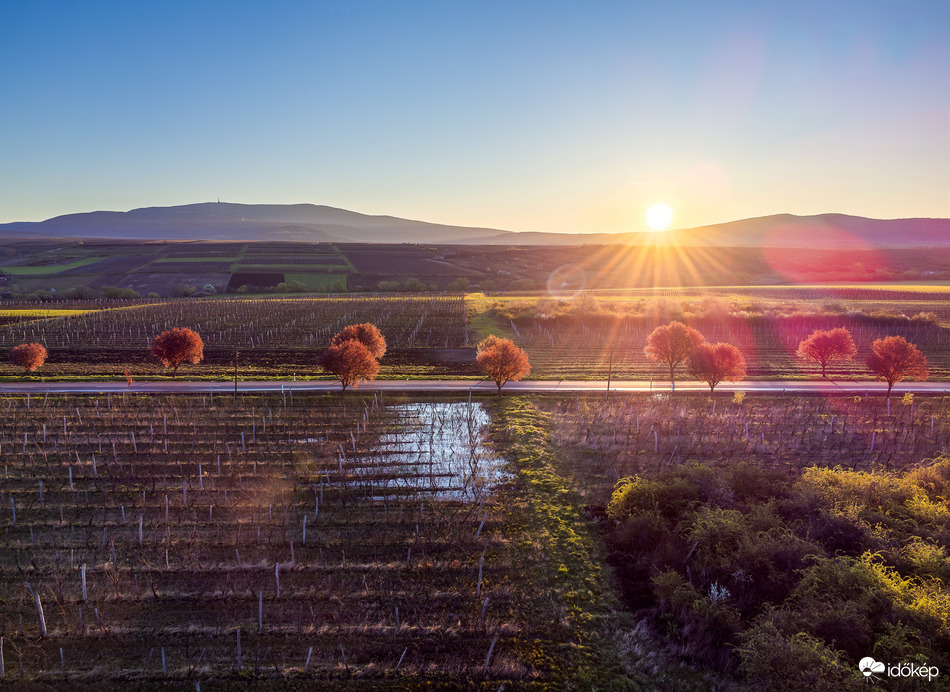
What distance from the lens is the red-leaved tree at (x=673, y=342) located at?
180 feet

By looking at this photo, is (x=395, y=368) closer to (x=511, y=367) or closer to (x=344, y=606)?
(x=511, y=367)

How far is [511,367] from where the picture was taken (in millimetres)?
50375

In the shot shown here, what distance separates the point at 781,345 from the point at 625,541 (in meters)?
64.0

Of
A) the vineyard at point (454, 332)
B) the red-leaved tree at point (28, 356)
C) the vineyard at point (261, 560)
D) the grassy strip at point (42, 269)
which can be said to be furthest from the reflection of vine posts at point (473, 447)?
the grassy strip at point (42, 269)

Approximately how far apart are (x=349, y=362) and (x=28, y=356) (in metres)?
35.2

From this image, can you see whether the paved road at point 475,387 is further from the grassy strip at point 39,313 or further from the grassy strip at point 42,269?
Result: the grassy strip at point 42,269

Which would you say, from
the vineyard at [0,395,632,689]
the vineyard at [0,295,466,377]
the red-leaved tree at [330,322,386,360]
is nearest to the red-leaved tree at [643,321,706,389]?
the vineyard at [0,395,632,689]

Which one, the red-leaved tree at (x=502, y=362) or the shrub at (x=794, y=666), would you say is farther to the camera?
the red-leaved tree at (x=502, y=362)

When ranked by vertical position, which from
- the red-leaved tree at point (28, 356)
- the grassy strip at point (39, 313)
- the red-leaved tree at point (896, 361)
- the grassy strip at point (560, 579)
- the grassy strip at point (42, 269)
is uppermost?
the grassy strip at point (42, 269)

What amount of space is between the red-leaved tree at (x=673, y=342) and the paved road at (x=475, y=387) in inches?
117

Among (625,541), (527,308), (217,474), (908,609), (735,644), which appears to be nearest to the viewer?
(908,609)

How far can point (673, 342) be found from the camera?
55.1 meters

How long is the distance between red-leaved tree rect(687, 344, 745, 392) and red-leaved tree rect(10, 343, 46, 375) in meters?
66.5

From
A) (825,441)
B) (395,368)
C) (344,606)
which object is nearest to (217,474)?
(344,606)
